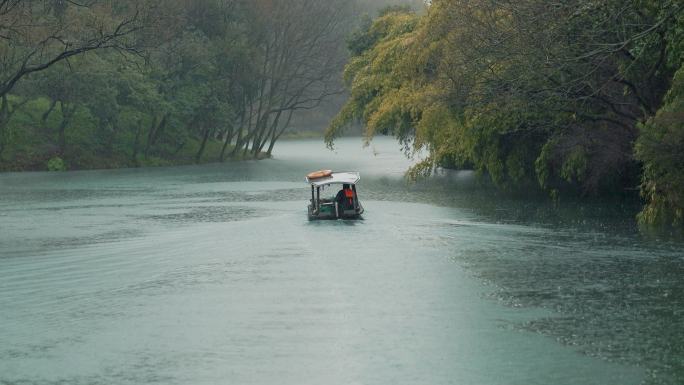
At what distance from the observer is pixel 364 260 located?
3158 centimetres

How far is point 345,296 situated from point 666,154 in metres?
11.7

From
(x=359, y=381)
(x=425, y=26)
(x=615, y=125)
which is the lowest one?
(x=359, y=381)

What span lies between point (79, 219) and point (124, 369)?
24380 millimetres

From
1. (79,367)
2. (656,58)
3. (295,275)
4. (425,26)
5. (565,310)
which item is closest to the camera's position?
(79,367)

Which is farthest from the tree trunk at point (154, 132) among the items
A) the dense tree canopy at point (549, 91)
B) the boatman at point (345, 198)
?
the boatman at point (345, 198)

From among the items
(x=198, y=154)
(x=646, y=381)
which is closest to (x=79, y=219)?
(x=646, y=381)

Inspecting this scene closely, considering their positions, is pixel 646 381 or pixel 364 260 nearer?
pixel 646 381

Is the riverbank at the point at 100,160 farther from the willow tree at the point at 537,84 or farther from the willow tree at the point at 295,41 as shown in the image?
the willow tree at the point at 537,84

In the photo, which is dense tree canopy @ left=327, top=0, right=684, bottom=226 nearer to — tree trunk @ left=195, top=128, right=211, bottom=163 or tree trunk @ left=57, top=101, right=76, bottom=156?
tree trunk @ left=57, top=101, right=76, bottom=156

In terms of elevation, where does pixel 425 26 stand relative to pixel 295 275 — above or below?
above

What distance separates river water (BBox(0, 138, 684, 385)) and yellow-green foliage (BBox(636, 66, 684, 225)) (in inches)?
52.1

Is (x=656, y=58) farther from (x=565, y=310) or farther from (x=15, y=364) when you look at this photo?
(x=15, y=364)

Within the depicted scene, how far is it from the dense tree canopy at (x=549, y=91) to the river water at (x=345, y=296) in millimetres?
2056

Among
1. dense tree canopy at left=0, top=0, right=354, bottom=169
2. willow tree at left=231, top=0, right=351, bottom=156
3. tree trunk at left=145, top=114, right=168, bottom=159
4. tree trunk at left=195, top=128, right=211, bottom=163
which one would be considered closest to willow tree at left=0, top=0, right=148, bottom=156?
dense tree canopy at left=0, top=0, right=354, bottom=169
